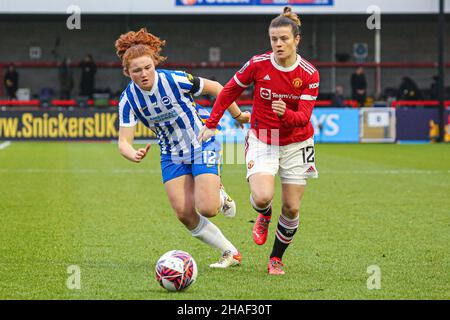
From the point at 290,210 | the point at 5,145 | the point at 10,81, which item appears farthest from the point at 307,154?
the point at 10,81

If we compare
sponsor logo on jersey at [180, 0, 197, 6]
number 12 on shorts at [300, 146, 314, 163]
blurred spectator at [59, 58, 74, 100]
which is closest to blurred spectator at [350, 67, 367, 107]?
sponsor logo on jersey at [180, 0, 197, 6]

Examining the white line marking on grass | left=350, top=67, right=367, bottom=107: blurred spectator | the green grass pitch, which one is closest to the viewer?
the green grass pitch

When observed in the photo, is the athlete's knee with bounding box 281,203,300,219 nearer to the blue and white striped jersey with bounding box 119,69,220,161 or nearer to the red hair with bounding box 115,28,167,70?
the blue and white striped jersey with bounding box 119,69,220,161

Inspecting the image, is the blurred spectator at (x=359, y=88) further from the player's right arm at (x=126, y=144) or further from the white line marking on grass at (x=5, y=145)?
the player's right arm at (x=126, y=144)

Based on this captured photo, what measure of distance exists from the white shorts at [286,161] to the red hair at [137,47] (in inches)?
47.8

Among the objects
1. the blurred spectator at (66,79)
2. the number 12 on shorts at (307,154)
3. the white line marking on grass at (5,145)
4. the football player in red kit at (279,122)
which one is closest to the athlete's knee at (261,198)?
the football player in red kit at (279,122)

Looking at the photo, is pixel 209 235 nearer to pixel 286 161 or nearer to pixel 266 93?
pixel 286 161

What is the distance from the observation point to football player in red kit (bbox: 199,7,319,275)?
8062 millimetres

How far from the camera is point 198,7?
1394 inches

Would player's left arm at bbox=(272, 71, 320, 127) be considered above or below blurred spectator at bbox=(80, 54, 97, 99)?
below

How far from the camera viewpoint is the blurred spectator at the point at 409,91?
33312mm
